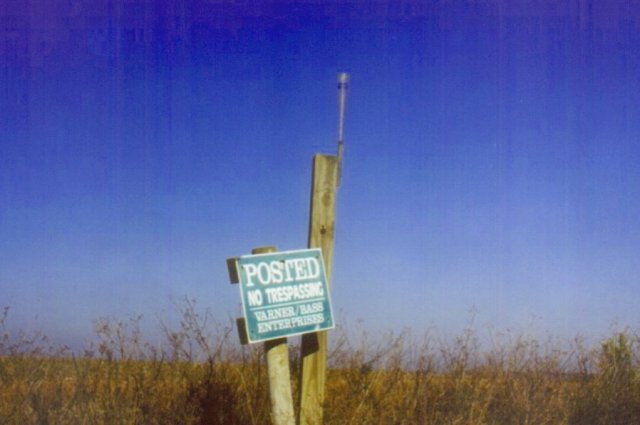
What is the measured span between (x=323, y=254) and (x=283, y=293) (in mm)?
540

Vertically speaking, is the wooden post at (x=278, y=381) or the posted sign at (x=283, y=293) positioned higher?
the posted sign at (x=283, y=293)

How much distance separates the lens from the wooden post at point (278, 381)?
14.7ft

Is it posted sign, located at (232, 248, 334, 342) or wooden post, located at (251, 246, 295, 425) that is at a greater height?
posted sign, located at (232, 248, 334, 342)

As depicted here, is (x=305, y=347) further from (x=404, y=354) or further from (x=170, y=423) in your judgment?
(x=404, y=354)

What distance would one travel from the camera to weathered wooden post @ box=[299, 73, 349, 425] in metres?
4.80

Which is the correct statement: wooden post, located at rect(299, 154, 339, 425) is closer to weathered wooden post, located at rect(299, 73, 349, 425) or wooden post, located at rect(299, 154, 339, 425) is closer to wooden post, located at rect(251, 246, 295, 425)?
weathered wooden post, located at rect(299, 73, 349, 425)

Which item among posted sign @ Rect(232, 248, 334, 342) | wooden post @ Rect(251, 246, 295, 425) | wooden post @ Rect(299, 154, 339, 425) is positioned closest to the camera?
posted sign @ Rect(232, 248, 334, 342)

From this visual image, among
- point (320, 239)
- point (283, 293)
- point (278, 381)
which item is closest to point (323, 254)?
point (320, 239)

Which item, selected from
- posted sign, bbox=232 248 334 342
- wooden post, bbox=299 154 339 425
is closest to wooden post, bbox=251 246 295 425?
posted sign, bbox=232 248 334 342

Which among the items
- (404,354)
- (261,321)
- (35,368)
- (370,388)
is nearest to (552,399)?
(404,354)

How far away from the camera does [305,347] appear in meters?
4.80

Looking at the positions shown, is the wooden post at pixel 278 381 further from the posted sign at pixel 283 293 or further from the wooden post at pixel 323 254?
the wooden post at pixel 323 254

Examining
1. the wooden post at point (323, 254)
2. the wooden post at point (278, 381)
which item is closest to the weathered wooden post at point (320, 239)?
the wooden post at point (323, 254)

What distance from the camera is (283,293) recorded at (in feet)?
14.6
